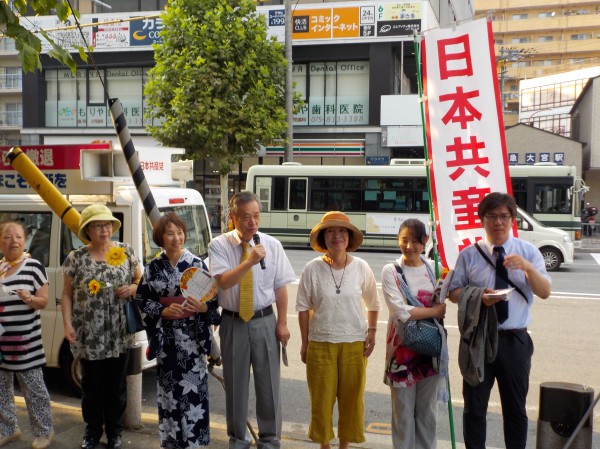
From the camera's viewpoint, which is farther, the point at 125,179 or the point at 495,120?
the point at 125,179

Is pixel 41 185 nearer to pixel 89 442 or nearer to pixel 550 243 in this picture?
pixel 89 442

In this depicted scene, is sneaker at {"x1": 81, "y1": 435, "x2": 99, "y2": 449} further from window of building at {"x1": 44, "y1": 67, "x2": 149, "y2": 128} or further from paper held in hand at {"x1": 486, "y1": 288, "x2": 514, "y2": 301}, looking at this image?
window of building at {"x1": 44, "y1": 67, "x2": 149, "y2": 128}

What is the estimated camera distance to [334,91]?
92.8 feet

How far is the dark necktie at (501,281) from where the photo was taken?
384cm

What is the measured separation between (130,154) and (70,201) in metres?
1.46

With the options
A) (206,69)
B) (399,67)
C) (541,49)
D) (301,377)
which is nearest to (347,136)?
(399,67)

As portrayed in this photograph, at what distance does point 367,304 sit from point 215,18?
59.2ft

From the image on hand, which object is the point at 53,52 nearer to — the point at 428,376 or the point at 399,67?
the point at 428,376

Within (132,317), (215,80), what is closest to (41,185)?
(132,317)

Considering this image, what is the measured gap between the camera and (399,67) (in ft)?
96.3

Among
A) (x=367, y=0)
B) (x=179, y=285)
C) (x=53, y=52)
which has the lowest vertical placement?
(x=179, y=285)

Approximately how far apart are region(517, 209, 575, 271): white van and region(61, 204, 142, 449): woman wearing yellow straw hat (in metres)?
13.4

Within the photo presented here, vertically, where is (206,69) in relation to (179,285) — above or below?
above

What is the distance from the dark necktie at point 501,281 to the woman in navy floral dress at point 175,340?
178 centimetres
